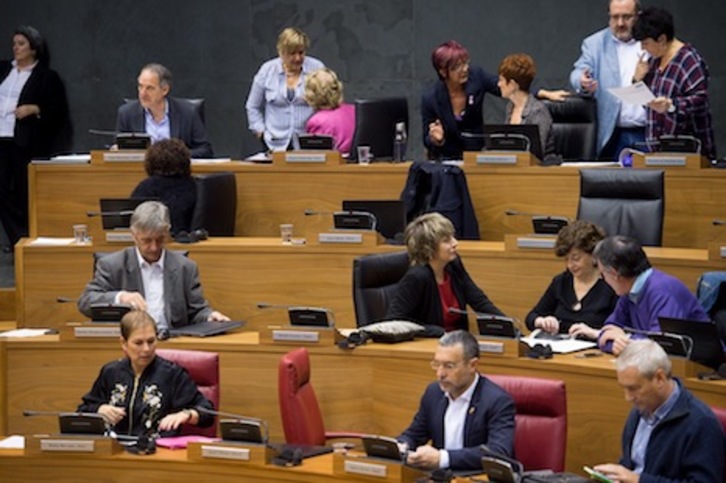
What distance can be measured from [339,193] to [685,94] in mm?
1752

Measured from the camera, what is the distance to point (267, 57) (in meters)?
10.4

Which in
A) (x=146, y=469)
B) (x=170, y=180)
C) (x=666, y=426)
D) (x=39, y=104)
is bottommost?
(x=146, y=469)

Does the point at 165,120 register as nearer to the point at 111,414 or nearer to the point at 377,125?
the point at 377,125

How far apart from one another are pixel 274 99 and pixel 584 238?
9.11 feet

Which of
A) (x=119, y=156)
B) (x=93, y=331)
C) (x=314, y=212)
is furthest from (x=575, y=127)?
(x=93, y=331)

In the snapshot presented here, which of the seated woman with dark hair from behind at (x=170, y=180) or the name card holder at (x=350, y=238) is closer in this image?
the name card holder at (x=350, y=238)

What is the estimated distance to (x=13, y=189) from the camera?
10.2 metres

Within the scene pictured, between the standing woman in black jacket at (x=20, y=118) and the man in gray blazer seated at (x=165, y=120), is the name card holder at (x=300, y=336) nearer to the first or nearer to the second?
the man in gray blazer seated at (x=165, y=120)

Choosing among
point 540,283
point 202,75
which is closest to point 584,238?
point 540,283

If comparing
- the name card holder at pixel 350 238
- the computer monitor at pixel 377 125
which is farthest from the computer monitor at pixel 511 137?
the name card holder at pixel 350 238

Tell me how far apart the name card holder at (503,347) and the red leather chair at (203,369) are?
100 cm

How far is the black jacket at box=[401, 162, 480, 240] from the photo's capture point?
7.58 metres

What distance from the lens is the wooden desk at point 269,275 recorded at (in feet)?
23.1

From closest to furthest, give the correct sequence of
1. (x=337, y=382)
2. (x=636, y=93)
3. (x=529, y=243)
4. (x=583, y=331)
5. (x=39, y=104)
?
(x=583, y=331) → (x=337, y=382) → (x=529, y=243) → (x=636, y=93) → (x=39, y=104)
